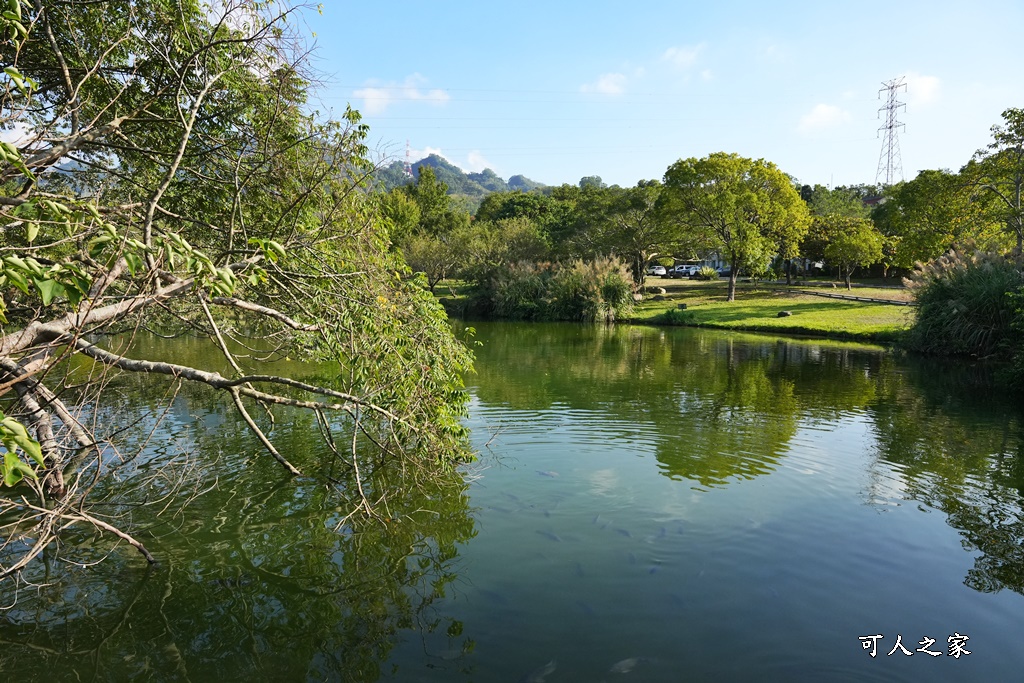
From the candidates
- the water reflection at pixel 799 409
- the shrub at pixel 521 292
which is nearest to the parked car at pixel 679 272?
the shrub at pixel 521 292

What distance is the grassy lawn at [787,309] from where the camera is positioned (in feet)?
102

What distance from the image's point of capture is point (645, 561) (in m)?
7.92

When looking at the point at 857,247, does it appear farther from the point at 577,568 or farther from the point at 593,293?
the point at 577,568

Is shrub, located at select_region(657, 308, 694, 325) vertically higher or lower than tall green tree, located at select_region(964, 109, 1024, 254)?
lower

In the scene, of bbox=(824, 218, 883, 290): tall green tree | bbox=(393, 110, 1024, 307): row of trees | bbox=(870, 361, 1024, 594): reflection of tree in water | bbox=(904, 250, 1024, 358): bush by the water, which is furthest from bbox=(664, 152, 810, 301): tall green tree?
bbox=(870, 361, 1024, 594): reflection of tree in water

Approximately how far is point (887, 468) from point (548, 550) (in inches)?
280

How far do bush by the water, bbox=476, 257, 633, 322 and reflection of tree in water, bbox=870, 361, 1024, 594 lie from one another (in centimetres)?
2261

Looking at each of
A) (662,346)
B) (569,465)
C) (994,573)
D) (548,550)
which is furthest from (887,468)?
(662,346)

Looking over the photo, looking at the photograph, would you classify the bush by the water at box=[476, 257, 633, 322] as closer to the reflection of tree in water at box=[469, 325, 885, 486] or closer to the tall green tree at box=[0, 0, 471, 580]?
the reflection of tree in water at box=[469, 325, 885, 486]

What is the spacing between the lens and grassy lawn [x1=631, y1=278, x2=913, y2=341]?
31.0m

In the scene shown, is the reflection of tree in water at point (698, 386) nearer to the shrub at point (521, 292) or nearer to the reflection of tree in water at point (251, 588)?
the reflection of tree in water at point (251, 588)

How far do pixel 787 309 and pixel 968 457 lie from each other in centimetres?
2794

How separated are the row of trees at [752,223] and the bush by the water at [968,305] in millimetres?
3489

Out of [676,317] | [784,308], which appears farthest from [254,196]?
[784,308]
